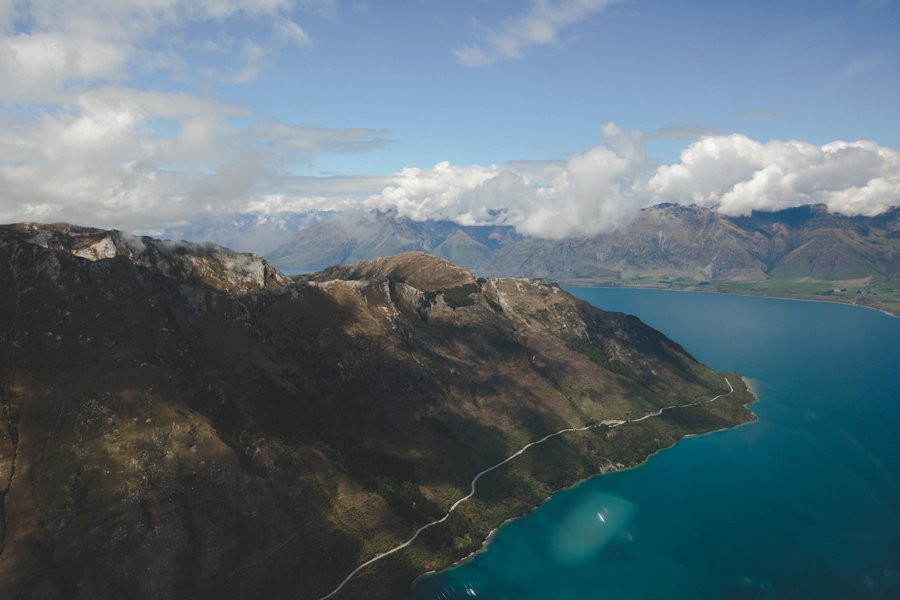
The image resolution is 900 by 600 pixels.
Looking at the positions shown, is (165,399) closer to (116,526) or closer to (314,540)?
(116,526)

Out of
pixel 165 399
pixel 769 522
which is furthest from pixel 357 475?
pixel 769 522

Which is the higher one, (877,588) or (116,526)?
(116,526)

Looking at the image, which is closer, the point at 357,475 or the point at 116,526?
the point at 116,526

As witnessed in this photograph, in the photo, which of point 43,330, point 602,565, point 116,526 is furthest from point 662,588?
point 43,330

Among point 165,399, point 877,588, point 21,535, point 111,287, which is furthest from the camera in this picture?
point 111,287

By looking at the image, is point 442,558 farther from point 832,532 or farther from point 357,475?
point 832,532

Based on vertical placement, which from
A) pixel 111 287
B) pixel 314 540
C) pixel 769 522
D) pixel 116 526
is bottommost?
pixel 769 522

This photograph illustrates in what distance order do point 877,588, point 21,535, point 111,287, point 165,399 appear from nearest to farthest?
point 21,535, point 877,588, point 165,399, point 111,287

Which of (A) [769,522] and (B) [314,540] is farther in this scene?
(A) [769,522]

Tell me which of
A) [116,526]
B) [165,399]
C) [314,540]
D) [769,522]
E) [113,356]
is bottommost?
[769,522]
